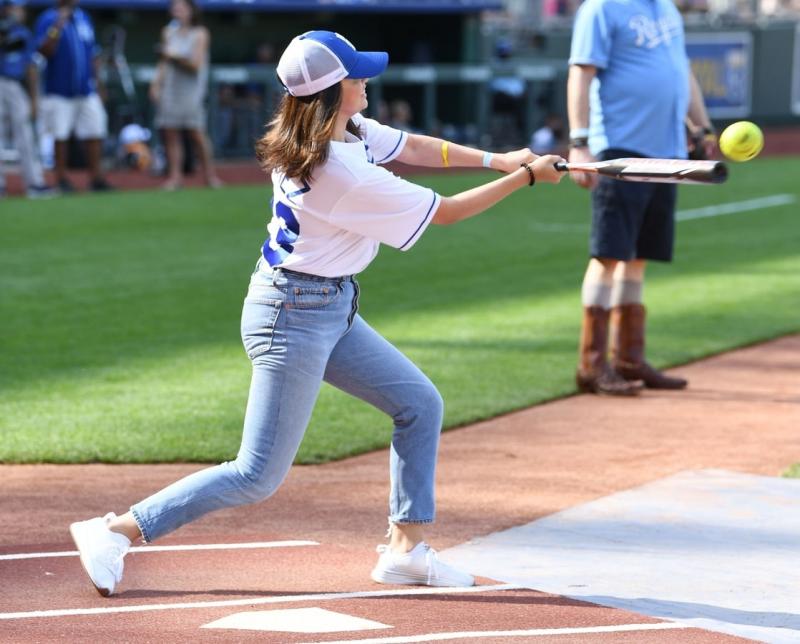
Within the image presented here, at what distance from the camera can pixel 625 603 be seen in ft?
15.7

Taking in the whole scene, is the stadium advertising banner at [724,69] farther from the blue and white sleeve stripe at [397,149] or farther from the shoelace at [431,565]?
the shoelace at [431,565]

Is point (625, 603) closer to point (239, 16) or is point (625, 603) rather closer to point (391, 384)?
point (391, 384)

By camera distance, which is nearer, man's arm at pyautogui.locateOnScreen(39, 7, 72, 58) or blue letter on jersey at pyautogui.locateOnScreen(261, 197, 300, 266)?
blue letter on jersey at pyautogui.locateOnScreen(261, 197, 300, 266)

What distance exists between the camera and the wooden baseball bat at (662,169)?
4676 millimetres

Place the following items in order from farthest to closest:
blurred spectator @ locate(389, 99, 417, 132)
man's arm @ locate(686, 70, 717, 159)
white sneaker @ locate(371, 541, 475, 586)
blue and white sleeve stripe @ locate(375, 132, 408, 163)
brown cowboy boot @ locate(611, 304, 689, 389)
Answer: blurred spectator @ locate(389, 99, 417, 132), man's arm @ locate(686, 70, 717, 159), brown cowboy boot @ locate(611, 304, 689, 389), blue and white sleeve stripe @ locate(375, 132, 408, 163), white sneaker @ locate(371, 541, 475, 586)

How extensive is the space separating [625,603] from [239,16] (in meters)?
23.6

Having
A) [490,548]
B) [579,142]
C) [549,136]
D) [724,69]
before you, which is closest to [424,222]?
[490,548]

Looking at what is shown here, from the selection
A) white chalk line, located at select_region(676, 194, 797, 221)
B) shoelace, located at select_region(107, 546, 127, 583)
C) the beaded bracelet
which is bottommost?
white chalk line, located at select_region(676, 194, 797, 221)

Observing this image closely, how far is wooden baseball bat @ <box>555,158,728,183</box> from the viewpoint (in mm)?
4676

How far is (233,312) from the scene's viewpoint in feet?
35.5

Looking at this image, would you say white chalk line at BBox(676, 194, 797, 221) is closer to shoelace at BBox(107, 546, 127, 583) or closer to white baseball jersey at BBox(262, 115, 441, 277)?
white baseball jersey at BBox(262, 115, 441, 277)

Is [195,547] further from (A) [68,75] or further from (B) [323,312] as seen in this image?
(A) [68,75]

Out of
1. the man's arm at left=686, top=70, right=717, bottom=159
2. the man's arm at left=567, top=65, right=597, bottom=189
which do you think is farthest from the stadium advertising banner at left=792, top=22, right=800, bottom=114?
the man's arm at left=567, top=65, right=597, bottom=189

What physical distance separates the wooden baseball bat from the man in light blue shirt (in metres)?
2.82
